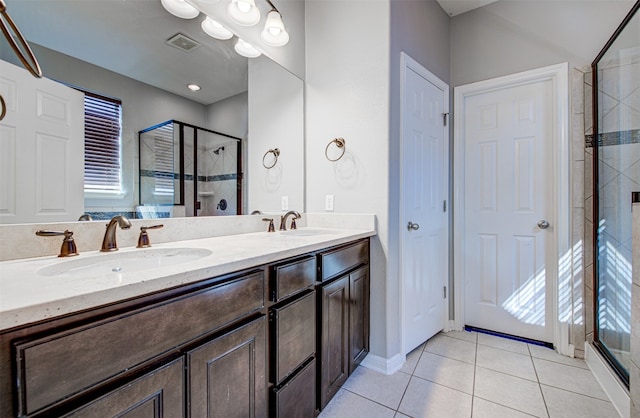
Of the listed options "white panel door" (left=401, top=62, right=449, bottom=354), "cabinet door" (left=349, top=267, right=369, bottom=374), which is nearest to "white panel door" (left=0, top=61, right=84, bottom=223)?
"cabinet door" (left=349, top=267, right=369, bottom=374)

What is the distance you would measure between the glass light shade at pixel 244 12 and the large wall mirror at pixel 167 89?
0.06m

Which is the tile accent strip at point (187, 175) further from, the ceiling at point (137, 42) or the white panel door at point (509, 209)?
the white panel door at point (509, 209)

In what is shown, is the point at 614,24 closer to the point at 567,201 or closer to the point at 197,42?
the point at 567,201

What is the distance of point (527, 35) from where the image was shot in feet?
7.11

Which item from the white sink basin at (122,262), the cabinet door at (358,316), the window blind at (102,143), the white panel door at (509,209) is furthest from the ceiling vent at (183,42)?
the white panel door at (509,209)

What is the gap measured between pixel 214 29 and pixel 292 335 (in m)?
1.65

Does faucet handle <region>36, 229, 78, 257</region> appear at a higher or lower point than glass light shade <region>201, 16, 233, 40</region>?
lower

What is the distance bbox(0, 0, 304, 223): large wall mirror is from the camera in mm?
1003

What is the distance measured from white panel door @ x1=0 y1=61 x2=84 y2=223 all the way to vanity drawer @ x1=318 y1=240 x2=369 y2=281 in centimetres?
102

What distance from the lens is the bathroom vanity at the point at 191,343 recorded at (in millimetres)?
537

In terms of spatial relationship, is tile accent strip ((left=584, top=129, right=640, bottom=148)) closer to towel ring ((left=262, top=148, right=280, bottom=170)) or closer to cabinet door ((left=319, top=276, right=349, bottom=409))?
cabinet door ((left=319, top=276, right=349, bottom=409))

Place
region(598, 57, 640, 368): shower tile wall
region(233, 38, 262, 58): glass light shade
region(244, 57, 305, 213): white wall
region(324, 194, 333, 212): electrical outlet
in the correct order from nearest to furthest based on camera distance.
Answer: region(598, 57, 640, 368): shower tile wall
region(233, 38, 262, 58): glass light shade
region(244, 57, 305, 213): white wall
region(324, 194, 333, 212): electrical outlet

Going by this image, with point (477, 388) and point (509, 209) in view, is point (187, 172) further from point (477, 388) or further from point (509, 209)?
point (509, 209)

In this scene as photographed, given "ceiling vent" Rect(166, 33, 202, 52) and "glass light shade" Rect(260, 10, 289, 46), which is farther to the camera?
"glass light shade" Rect(260, 10, 289, 46)
